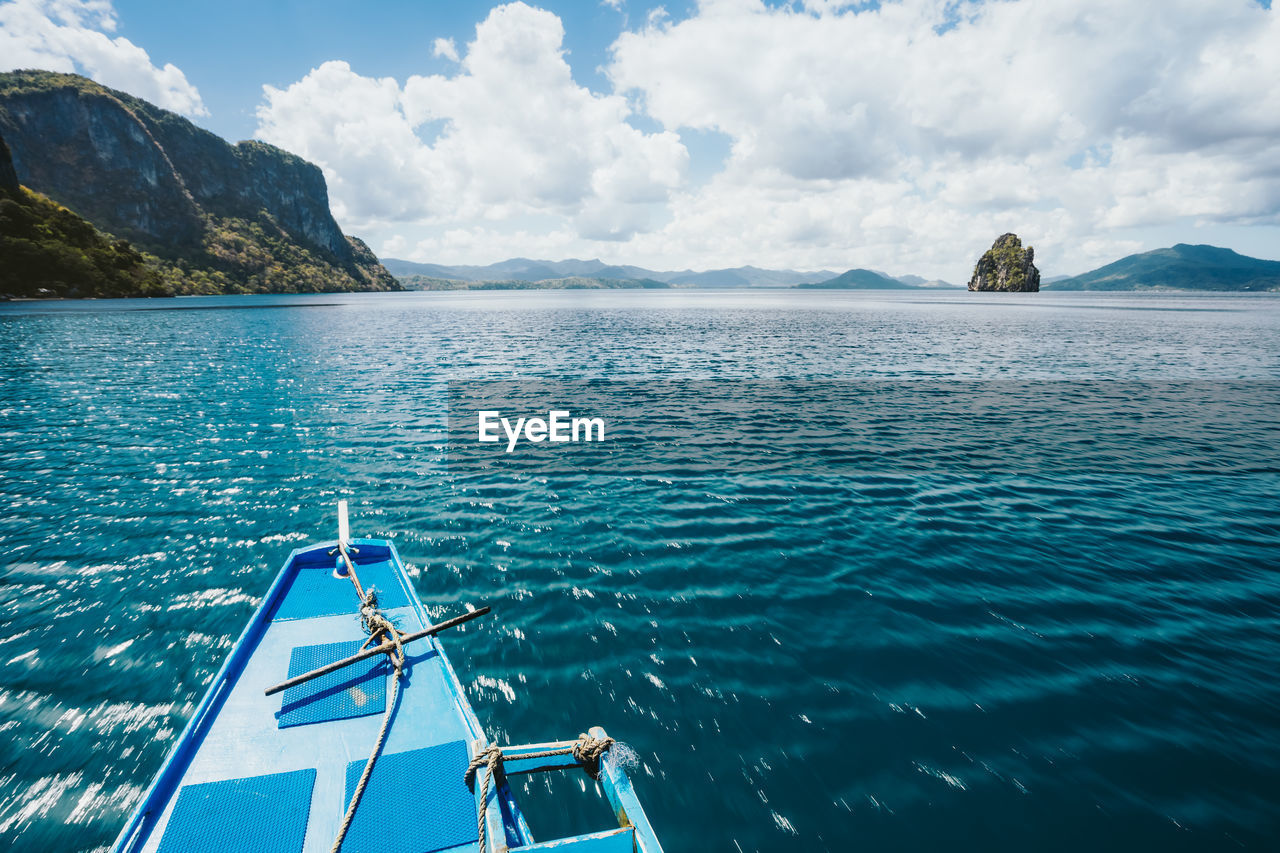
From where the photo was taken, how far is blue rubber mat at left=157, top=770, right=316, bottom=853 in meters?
5.78

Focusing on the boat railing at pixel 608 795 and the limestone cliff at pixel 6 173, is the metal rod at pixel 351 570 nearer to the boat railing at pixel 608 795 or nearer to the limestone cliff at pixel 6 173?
the boat railing at pixel 608 795

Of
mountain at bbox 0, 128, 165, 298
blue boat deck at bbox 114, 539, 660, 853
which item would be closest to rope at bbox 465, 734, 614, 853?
blue boat deck at bbox 114, 539, 660, 853

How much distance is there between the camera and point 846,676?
33.4ft

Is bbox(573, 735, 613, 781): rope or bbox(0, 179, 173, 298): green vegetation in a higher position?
bbox(0, 179, 173, 298): green vegetation

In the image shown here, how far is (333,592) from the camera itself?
36.4 ft

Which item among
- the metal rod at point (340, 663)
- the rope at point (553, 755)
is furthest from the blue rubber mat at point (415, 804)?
the metal rod at point (340, 663)

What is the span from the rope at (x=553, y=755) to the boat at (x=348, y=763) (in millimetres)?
17

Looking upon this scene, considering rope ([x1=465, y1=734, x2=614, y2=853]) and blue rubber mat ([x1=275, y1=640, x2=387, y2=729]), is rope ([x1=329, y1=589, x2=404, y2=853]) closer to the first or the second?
blue rubber mat ([x1=275, y1=640, x2=387, y2=729])

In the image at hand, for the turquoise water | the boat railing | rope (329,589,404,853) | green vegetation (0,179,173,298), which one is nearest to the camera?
the boat railing

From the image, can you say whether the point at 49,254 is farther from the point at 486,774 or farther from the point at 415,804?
the point at 486,774

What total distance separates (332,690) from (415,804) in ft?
9.61

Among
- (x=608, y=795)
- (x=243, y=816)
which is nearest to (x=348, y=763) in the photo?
(x=243, y=816)

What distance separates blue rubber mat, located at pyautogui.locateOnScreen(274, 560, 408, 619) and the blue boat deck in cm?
66

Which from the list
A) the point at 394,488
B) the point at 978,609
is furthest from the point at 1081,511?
the point at 394,488
